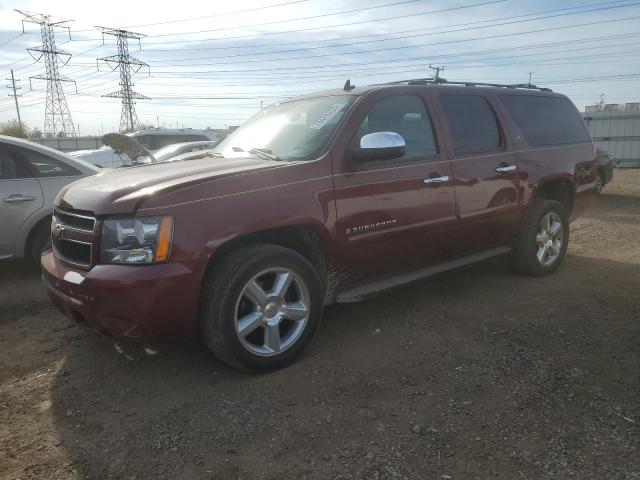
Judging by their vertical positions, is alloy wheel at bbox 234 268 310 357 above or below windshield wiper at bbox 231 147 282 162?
below

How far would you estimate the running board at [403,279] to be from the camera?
149 inches

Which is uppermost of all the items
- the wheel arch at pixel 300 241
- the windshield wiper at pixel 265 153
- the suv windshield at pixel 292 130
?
the suv windshield at pixel 292 130

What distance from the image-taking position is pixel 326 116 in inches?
155

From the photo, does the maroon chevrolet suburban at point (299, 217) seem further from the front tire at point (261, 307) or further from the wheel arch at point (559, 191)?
the wheel arch at point (559, 191)

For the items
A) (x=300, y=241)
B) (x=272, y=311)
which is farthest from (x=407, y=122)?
(x=272, y=311)

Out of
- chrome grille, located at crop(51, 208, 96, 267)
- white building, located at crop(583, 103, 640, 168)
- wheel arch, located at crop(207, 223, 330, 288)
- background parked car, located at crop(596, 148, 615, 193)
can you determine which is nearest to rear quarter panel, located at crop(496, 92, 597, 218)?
wheel arch, located at crop(207, 223, 330, 288)

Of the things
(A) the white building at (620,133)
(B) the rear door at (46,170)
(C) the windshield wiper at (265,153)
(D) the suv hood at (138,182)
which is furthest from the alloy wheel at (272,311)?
(A) the white building at (620,133)

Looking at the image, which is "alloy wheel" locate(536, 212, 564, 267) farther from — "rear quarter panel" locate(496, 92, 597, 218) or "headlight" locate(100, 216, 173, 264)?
"headlight" locate(100, 216, 173, 264)

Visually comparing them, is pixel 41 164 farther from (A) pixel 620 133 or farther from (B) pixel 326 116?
(A) pixel 620 133

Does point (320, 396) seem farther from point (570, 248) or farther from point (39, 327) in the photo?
point (570, 248)

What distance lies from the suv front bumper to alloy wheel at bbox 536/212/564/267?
12.1 feet

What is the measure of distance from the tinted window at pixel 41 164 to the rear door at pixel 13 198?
6cm

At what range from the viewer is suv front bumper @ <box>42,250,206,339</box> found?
9.55 ft

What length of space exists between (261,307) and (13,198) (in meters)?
3.46
